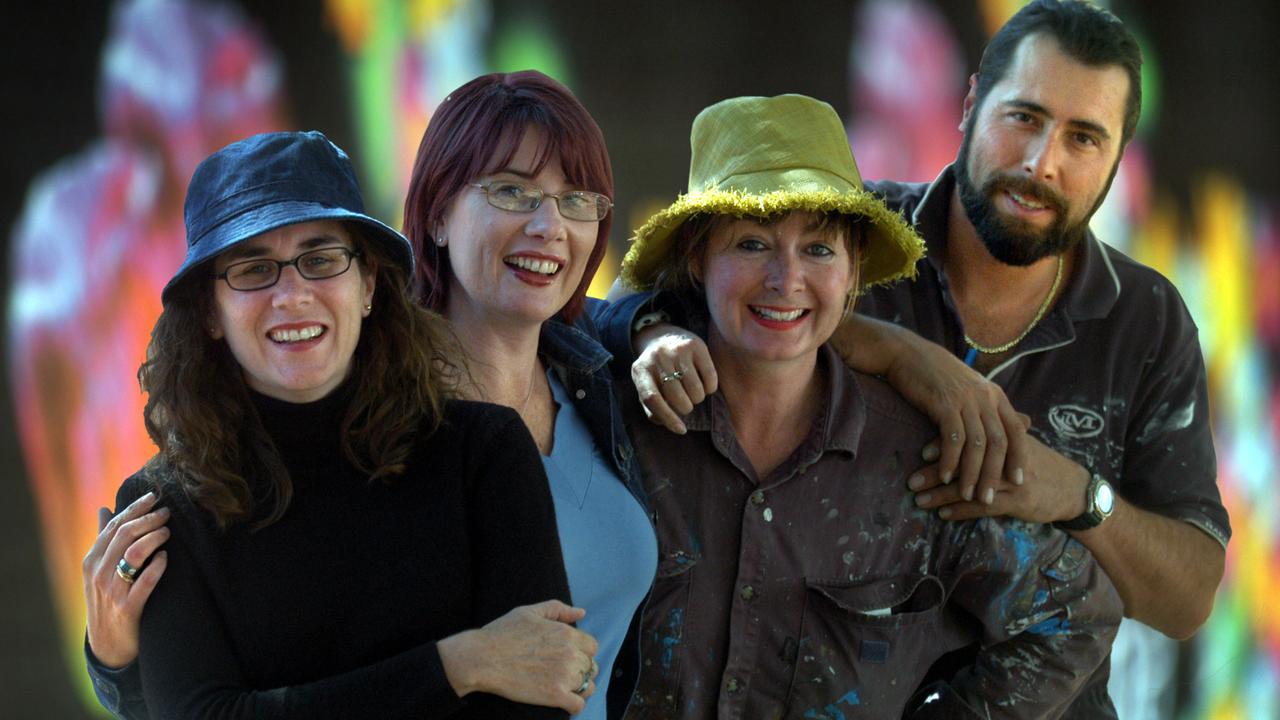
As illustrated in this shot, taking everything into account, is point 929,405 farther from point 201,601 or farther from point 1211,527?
point 201,601

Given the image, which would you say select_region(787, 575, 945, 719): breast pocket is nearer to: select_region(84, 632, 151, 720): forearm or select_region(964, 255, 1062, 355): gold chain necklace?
select_region(964, 255, 1062, 355): gold chain necklace

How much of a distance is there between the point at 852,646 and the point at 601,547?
0.40 meters

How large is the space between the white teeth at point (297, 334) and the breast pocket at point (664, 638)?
653 mm

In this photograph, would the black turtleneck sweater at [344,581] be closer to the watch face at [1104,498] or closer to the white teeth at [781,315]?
the white teeth at [781,315]

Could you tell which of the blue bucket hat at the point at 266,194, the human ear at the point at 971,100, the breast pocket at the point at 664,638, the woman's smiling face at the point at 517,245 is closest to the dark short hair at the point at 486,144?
the woman's smiling face at the point at 517,245

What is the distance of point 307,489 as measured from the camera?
5.28 ft

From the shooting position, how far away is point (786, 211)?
2002mm

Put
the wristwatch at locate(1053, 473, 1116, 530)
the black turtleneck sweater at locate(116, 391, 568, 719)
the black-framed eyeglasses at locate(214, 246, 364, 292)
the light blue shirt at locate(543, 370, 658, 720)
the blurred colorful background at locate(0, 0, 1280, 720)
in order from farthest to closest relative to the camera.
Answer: the blurred colorful background at locate(0, 0, 1280, 720), the wristwatch at locate(1053, 473, 1116, 530), the light blue shirt at locate(543, 370, 658, 720), the black-framed eyeglasses at locate(214, 246, 364, 292), the black turtleneck sweater at locate(116, 391, 568, 719)

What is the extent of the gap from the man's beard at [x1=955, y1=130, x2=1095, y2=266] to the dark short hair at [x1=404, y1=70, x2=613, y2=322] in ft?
2.68

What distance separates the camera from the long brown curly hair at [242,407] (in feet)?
5.18

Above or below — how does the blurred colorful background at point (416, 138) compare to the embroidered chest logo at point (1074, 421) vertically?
above

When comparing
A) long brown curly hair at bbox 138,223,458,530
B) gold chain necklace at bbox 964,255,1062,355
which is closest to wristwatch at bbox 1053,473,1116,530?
gold chain necklace at bbox 964,255,1062,355

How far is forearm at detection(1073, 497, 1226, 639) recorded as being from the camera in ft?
7.24

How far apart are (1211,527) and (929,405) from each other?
0.70m
